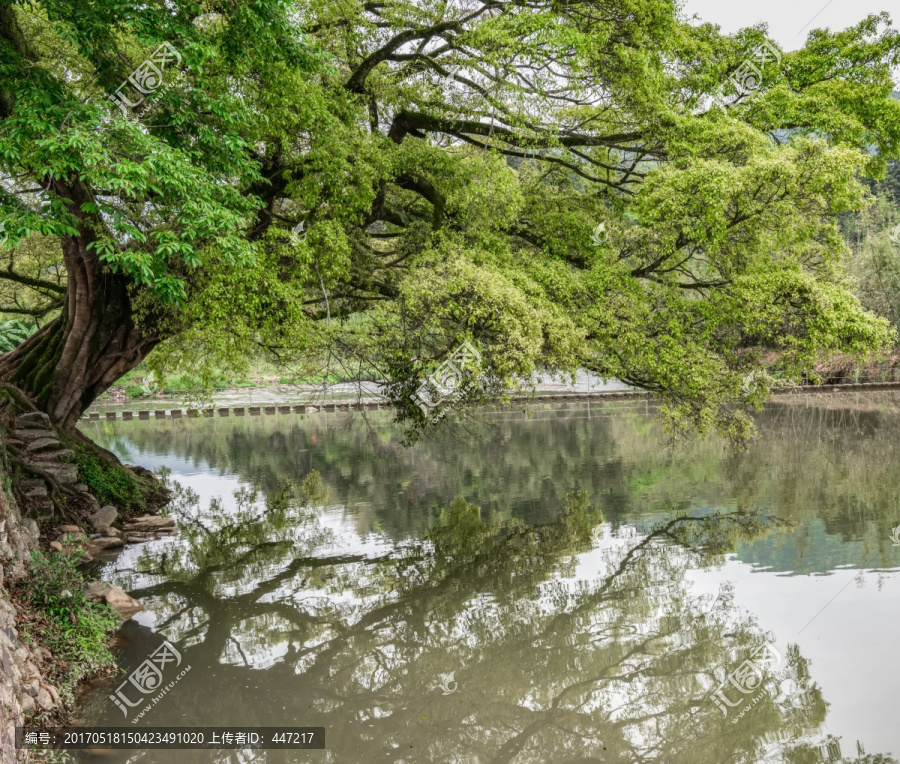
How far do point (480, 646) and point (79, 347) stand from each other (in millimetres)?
7998

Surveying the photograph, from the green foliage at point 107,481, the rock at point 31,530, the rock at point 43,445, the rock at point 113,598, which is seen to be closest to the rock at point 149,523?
the green foliage at point 107,481

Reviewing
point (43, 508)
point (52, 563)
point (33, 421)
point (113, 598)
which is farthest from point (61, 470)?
point (52, 563)

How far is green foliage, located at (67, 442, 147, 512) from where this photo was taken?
12.0 meters

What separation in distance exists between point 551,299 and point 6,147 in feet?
24.2

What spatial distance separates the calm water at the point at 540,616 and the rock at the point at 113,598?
0.18 m

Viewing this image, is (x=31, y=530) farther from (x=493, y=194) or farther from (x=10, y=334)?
(x=10, y=334)

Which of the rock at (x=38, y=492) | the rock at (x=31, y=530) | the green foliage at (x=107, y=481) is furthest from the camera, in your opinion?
the green foliage at (x=107, y=481)

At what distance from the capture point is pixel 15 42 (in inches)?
324

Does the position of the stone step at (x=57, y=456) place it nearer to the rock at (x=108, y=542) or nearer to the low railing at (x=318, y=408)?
the rock at (x=108, y=542)

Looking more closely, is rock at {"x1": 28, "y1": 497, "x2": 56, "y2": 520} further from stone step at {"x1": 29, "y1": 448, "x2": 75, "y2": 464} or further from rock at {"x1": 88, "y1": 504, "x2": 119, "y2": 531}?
rock at {"x1": 88, "y1": 504, "x2": 119, "y2": 531}

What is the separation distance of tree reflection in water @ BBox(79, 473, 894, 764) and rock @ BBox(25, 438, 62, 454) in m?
2.44

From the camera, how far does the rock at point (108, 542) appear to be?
1025cm

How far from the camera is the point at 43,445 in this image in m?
10.6

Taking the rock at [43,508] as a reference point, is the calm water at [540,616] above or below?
below
